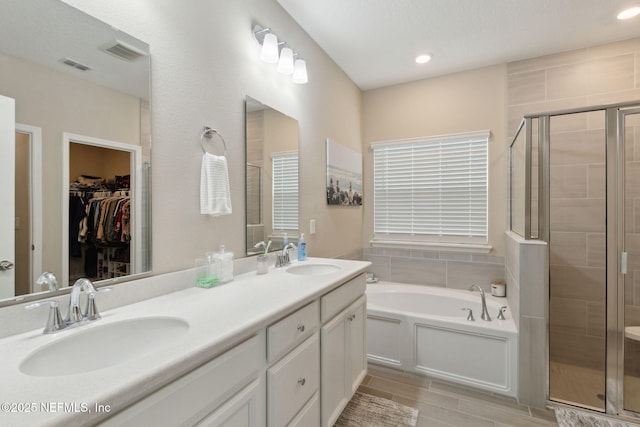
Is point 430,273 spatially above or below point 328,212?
below

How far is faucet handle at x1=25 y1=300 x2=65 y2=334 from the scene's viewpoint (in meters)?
0.87

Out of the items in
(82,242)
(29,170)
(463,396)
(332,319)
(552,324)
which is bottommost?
(463,396)

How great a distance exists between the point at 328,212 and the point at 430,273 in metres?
1.31

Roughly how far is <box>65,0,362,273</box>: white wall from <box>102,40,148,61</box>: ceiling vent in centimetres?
6

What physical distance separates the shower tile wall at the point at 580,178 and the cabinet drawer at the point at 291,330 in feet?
7.76

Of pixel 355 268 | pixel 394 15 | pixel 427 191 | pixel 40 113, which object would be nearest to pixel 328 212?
pixel 355 268

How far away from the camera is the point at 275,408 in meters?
1.10

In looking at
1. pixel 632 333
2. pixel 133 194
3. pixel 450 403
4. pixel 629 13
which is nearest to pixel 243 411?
pixel 133 194

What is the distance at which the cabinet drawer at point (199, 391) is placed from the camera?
0.65 m

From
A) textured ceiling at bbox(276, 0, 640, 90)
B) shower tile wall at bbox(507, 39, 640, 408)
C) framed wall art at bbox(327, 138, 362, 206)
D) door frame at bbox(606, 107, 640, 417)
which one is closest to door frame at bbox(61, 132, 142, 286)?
Result: textured ceiling at bbox(276, 0, 640, 90)

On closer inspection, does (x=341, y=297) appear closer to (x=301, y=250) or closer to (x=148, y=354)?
(x=301, y=250)

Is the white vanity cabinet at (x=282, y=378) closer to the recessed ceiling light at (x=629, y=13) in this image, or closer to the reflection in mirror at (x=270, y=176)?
the reflection in mirror at (x=270, y=176)

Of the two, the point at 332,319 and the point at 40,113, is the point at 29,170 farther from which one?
the point at 332,319

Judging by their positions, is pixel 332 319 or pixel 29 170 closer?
pixel 29 170
